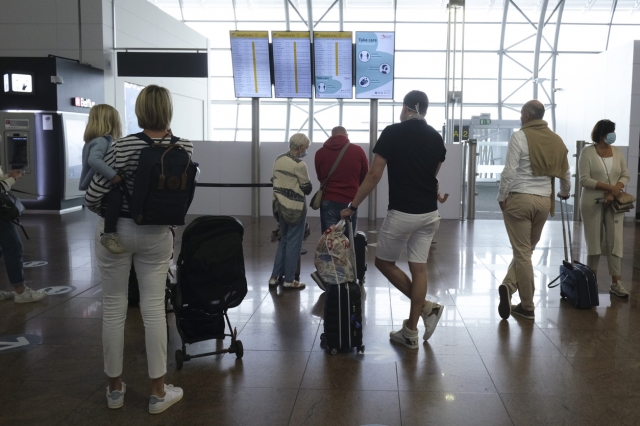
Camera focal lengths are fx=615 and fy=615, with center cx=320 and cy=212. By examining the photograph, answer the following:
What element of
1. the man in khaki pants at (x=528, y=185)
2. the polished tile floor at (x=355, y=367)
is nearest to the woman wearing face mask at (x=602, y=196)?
the polished tile floor at (x=355, y=367)

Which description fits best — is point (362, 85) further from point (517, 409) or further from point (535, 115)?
point (517, 409)

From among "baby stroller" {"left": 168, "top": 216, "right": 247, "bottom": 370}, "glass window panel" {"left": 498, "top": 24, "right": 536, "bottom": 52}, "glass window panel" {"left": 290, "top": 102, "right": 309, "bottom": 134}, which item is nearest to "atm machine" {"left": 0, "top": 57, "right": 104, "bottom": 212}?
"glass window panel" {"left": 290, "top": 102, "right": 309, "bottom": 134}

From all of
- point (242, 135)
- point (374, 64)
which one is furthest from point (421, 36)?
point (374, 64)

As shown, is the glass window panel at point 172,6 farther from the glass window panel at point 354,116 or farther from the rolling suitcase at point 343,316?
the rolling suitcase at point 343,316

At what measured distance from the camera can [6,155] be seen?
1198 centimetres

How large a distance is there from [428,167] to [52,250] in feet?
18.6

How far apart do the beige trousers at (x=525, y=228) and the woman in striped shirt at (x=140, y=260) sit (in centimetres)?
261

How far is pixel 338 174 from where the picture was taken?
18.1 ft

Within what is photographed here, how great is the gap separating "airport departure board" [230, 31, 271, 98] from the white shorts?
7.52 metres

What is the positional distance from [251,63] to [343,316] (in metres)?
7.93

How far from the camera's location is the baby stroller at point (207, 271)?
3.46m

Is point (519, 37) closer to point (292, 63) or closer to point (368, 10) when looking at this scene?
point (368, 10)

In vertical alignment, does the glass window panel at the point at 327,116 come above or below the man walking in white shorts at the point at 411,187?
above

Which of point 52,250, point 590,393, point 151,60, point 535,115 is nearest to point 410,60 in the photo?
point 151,60
